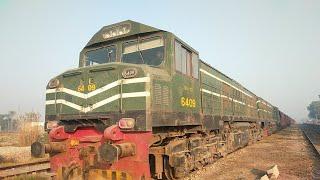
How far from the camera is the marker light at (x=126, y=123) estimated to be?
19.9 feet

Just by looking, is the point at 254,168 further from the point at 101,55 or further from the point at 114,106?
the point at 101,55

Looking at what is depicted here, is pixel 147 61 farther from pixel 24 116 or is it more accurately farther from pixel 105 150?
pixel 24 116

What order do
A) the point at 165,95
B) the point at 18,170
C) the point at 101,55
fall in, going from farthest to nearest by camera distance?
Result: the point at 18,170
the point at 101,55
the point at 165,95

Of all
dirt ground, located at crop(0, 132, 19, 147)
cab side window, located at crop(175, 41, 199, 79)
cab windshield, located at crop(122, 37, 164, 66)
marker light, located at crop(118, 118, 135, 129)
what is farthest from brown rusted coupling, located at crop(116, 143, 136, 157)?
dirt ground, located at crop(0, 132, 19, 147)

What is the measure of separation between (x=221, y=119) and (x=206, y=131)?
6.56 feet

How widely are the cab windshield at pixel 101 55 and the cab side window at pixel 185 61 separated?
1576 millimetres

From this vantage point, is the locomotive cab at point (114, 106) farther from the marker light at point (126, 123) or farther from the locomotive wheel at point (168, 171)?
the locomotive wheel at point (168, 171)

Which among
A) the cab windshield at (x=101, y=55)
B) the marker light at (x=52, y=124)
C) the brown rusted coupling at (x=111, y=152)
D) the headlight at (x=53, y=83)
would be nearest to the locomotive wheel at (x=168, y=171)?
the brown rusted coupling at (x=111, y=152)

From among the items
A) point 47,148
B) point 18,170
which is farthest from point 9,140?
point 47,148

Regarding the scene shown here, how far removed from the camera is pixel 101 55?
319 inches

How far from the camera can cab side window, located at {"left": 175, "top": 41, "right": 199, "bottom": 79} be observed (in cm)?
776

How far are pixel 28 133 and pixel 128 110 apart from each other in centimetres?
1423

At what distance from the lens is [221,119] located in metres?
11.6

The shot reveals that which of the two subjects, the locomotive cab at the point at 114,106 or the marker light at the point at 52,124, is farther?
the marker light at the point at 52,124
